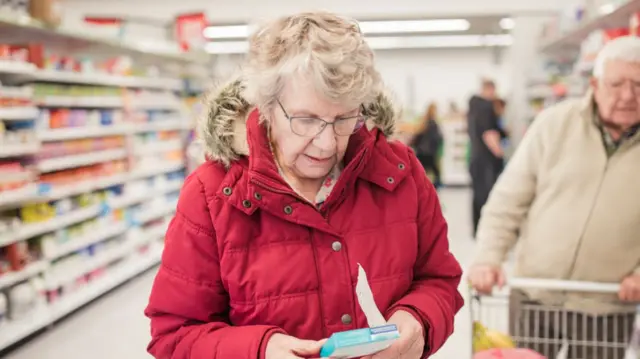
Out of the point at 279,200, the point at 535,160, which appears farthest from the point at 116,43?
the point at 279,200

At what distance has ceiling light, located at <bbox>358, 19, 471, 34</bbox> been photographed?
10.9 meters

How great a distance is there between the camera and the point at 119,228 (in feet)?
18.1

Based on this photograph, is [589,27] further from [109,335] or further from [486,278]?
[109,335]

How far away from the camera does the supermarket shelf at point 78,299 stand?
13.1 ft

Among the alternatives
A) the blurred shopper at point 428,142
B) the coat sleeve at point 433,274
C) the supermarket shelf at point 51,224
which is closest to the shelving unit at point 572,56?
the blurred shopper at point 428,142

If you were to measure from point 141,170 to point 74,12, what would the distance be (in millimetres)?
4657

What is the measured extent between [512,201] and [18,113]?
130 inches

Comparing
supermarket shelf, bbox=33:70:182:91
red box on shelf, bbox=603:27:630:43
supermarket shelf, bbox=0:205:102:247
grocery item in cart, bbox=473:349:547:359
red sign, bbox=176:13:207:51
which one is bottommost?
supermarket shelf, bbox=0:205:102:247

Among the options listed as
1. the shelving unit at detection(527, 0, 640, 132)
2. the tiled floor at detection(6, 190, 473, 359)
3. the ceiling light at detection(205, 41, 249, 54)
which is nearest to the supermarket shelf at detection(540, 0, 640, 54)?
the shelving unit at detection(527, 0, 640, 132)

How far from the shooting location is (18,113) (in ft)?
12.8

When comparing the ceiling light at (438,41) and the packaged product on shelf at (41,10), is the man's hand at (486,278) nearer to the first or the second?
the packaged product on shelf at (41,10)

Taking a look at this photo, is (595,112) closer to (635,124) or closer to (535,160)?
(635,124)

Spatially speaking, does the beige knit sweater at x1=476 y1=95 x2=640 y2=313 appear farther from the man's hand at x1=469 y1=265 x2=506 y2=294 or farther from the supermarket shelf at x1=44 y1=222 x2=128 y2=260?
the supermarket shelf at x1=44 y1=222 x2=128 y2=260

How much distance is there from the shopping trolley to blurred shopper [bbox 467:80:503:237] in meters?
4.60
